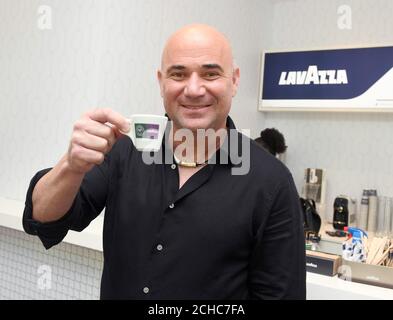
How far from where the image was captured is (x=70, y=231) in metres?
1.88

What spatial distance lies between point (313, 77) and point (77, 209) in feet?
9.68

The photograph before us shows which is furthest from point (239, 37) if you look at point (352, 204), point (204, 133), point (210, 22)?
point (204, 133)

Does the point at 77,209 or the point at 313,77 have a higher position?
the point at 313,77

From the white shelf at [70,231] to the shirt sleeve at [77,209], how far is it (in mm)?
704

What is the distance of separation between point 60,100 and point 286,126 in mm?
2366

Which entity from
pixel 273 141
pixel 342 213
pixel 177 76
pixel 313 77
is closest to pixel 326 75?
pixel 313 77

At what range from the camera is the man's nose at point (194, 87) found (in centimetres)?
104

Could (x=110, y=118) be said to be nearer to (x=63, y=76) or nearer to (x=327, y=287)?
(x=327, y=287)

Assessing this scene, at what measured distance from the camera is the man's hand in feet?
2.93

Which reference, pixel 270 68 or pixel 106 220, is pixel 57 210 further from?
pixel 270 68

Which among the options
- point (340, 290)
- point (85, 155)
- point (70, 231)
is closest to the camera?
point (85, 155)

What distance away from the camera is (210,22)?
2.95 m

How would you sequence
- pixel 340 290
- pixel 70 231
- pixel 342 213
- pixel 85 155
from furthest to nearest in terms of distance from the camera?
1. pixel 342 213
2. pixel 70 231
3. pixel 340 290
4. pixel 85 155

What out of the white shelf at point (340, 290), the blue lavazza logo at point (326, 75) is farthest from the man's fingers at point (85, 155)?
the blue lavazza logo at point (326, 75)
